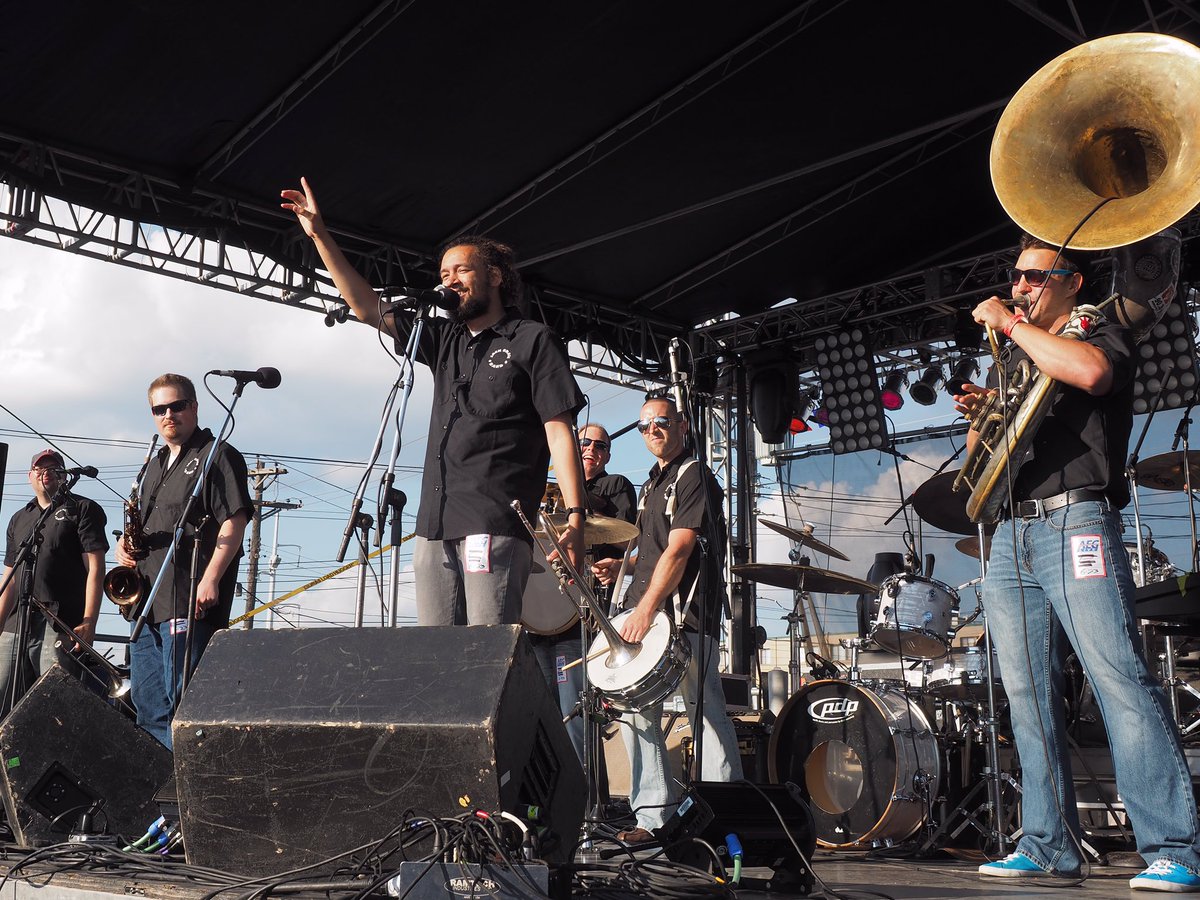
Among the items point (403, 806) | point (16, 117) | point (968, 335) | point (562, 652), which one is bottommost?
point (403, 806)

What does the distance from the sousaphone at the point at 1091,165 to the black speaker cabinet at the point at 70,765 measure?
9.65 ft

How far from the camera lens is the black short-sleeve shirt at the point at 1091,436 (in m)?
3.25

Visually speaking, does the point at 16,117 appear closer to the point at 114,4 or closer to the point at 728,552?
the point at 114,4

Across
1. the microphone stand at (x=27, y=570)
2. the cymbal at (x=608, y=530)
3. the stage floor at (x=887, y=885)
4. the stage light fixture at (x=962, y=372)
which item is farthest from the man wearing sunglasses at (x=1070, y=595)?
the stage light fixture at (x=962, y=372)

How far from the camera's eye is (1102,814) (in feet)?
18.2

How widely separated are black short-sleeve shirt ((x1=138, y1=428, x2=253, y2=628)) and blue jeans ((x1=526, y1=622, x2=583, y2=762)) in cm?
145

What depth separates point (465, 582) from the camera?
339 cm

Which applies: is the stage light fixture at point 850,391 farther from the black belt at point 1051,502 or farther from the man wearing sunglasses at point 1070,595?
the black belt at point 1051,502

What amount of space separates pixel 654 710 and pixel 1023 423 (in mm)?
1910

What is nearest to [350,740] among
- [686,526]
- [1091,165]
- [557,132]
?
A: [686,526]

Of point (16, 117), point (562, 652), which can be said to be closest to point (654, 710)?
point (562, 652)

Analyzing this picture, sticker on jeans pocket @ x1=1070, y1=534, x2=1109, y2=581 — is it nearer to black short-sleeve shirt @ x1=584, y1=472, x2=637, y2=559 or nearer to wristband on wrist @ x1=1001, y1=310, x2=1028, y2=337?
wristband on wrist @ x1=1001, y1=310, x2=1028, y2=337

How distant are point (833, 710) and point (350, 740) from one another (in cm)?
361

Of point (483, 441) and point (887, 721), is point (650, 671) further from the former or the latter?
point (887, 721)
